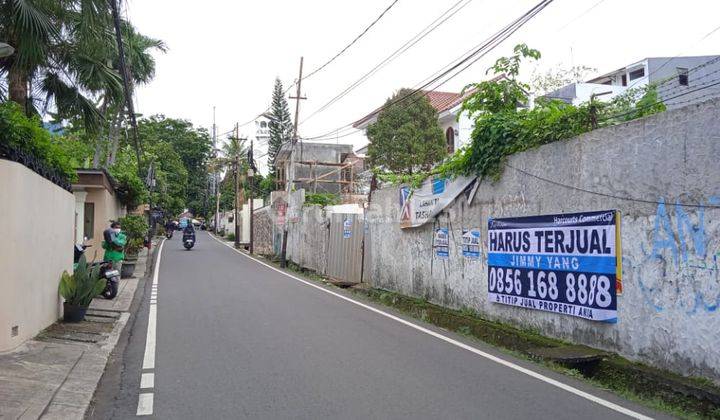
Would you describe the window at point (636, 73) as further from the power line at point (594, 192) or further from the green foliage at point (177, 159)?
the green foliage at point (177, 159)

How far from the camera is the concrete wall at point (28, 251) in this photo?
287 inches

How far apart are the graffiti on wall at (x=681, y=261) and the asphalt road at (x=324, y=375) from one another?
131cm

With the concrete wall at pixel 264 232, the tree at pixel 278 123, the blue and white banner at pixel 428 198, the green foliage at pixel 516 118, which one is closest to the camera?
the green foliage at pixel 516 118

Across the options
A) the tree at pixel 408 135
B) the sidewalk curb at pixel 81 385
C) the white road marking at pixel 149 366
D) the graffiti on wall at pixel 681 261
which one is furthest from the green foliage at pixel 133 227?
the graffiti on wall at pixel 681 261

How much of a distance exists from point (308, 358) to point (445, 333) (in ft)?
10.5

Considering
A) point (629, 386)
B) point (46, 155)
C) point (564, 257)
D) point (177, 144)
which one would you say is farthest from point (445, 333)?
point (177, 144)

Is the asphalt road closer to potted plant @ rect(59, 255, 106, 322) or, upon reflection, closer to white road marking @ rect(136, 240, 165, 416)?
white road marking @ rect(136, 240, 165, 416)

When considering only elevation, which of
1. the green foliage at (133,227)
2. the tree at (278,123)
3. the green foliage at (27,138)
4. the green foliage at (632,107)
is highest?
the tree at (278,123)

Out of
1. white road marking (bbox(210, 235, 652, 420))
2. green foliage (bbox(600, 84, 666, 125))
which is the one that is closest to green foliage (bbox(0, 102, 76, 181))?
white road marking (bbox(210, 235, 652, 420))

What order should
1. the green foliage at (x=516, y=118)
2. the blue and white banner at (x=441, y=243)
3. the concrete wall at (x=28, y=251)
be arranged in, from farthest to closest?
the blue and white banner at (x=441, y=243), the green foliage at (x=516, y=118), the concrete wall at (x=28, y=251)

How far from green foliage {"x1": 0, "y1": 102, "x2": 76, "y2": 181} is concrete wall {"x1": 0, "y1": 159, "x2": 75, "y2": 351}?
1.30 ft

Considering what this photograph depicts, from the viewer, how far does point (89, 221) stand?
78.6 ft

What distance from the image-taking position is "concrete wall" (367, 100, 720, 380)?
611 cm

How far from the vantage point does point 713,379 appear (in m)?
5.97
